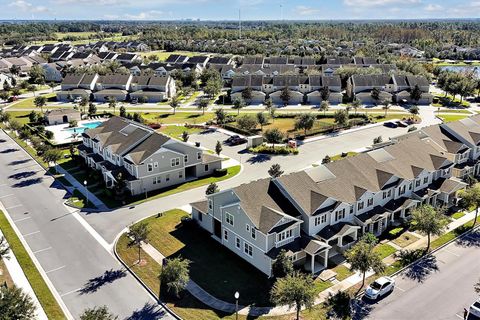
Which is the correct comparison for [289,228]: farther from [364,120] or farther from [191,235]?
[364,120]

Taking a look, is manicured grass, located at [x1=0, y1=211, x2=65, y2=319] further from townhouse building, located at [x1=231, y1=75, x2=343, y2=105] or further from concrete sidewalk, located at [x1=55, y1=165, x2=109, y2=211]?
townhouse building, located at [x1=231, y1=75, x2=343, y2=105]

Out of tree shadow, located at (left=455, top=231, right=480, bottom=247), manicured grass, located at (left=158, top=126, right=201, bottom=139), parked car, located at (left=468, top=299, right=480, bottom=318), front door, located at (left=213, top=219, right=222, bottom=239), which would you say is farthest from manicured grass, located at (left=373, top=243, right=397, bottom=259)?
manicured grass, located at (left=158, top=126, right=201, bottom=139)

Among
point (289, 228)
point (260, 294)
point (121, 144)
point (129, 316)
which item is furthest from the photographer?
point (121, 144)

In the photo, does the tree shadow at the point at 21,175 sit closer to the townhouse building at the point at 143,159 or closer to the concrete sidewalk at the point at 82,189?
the concrete sidewalk at the point at 82,189

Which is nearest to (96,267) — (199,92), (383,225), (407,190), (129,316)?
(129,316)

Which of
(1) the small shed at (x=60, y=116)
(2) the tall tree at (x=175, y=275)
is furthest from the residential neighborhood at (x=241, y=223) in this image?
(1) the small shed at (x=60, y=116)

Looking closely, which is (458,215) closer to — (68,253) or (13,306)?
(68,253)
